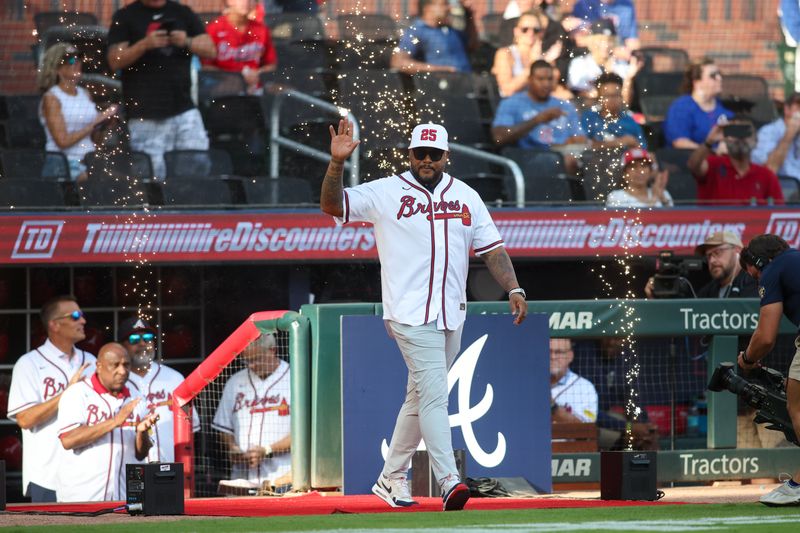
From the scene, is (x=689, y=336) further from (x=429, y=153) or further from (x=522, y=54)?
(x=522, y=54)

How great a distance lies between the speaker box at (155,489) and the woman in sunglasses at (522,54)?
→ 619 cm

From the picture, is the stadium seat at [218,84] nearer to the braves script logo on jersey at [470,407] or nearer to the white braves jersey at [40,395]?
the white braves jersey at [40,395]

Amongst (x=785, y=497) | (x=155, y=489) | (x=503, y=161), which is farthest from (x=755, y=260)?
(x=503, y=161)

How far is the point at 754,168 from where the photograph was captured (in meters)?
11.5

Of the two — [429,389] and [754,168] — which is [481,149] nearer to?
[754,168]

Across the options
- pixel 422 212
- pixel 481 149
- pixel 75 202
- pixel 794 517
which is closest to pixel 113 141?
pixel 75 202

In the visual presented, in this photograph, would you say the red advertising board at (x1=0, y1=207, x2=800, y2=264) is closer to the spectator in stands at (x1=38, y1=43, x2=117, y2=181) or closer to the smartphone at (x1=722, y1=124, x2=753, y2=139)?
the spectator in stands at (x1=38, y1=43, x2=117, y2=181)

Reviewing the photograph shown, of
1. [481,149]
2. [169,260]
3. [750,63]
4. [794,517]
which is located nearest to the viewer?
[794,517]

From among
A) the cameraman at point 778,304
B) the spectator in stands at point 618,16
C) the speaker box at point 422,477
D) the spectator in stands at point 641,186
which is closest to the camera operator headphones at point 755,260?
the cameraman at point 778,304

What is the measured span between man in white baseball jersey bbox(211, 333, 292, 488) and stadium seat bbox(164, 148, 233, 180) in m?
2.24

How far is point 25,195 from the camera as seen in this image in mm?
10297

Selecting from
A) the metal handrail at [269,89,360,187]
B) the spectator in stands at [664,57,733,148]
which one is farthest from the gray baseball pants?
the spectator in stands at [664,57,733,148]

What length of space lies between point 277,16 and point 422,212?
5823 millimetres

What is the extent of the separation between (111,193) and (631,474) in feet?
16.5
